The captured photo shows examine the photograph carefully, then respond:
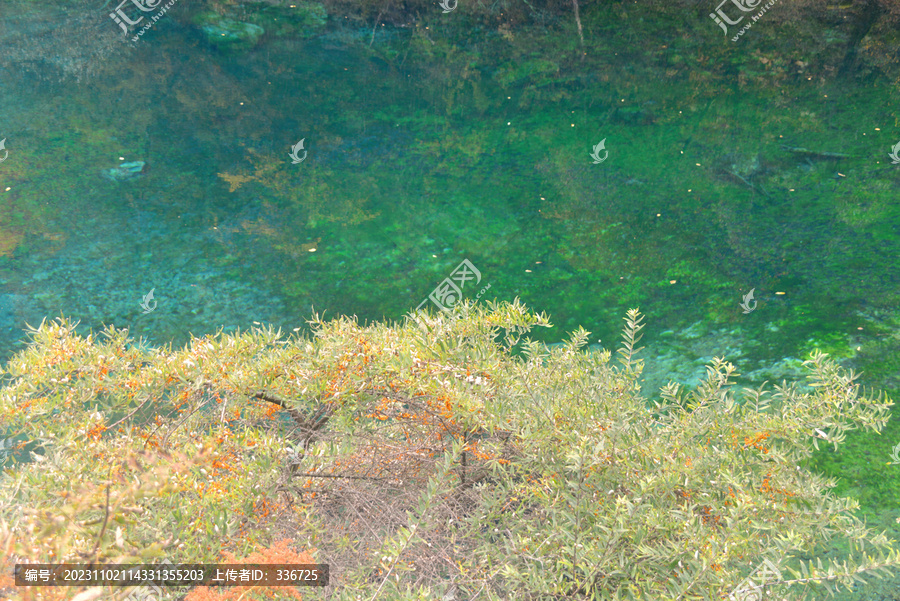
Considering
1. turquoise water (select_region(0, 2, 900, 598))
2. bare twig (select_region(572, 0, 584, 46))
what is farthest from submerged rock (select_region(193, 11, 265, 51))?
bare twig (select_region(572, 0, 584, 46))

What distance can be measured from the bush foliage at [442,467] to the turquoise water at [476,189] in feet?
5.84

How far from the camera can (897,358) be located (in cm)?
379

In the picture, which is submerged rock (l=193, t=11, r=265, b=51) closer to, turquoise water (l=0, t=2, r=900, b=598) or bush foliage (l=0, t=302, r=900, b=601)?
turquoise water (l=0, t=2, r=900, b=598)

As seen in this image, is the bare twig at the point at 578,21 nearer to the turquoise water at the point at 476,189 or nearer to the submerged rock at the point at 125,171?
the turquoise water at the point at 476,189

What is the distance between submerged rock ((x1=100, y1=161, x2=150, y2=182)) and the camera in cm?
592

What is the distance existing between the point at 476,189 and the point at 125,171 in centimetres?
356

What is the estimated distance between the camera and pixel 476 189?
5.91m

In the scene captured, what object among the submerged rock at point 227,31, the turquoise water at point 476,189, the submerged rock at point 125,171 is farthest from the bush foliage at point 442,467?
the submerged rock at point 227,31

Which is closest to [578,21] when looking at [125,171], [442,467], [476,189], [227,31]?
[476,189]

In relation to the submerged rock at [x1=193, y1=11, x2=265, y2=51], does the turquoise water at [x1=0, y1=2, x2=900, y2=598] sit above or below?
below

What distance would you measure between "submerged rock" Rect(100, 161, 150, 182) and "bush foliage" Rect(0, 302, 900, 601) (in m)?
4.36

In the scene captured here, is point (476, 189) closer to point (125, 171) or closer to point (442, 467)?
point (125, 171)

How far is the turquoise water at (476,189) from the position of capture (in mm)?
4340

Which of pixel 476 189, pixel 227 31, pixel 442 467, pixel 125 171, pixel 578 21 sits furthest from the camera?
pixel 578 21
